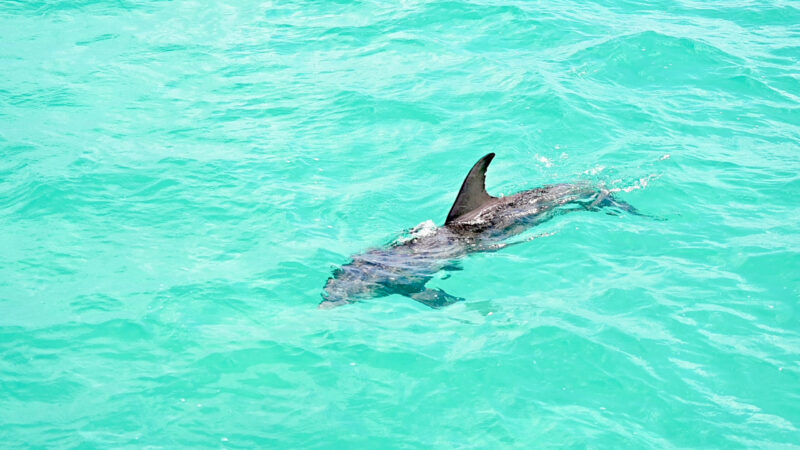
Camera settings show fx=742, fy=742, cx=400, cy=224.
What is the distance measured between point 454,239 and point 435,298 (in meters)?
0.95

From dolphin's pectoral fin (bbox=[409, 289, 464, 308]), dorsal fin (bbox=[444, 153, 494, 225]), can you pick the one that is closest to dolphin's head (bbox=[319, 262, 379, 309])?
dolphin's pectoral fin (bbox=[409, 289, 464, 308])

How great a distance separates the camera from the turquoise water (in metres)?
6.59

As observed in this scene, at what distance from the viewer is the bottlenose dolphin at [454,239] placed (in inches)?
309

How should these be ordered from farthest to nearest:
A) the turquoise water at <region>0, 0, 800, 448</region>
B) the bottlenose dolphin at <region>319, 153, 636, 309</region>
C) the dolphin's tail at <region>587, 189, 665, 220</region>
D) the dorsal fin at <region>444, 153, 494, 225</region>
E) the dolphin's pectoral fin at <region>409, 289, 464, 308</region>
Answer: the dolphin's tail at <region>587, 189, 665, 220</region> < the dorsal fin at <region>444, 153, 494, 225</region> < the bottlenose dolphin at <region>319, 153, 636, 309</region> < the dolphin's pectoral fin at <region>409, 289, 464, 308</region> < the turquoise water at <region>0, 0, 800, 448</region>

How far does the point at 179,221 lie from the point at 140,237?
547mm

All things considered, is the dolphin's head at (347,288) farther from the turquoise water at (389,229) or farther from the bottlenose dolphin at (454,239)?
the turquoise water at (389,229)

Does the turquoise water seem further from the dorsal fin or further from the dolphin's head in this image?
the dorsal fin

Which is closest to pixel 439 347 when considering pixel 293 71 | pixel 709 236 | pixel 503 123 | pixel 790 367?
pixel 790 367

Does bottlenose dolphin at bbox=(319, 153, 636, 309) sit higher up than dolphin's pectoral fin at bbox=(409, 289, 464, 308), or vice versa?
bottlenose dolphin at bbox=(319, 153, 636, 309)

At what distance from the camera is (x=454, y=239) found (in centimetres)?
846

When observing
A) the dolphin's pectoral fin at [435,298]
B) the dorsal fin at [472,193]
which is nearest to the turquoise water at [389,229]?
the dolphin's pectoral fin at [435,298]

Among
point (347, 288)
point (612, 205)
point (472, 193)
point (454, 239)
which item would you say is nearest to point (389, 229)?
point (454, 239)

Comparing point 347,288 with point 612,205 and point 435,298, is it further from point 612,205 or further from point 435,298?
point 612,205

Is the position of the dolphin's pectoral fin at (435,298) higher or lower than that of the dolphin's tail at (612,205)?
lower
